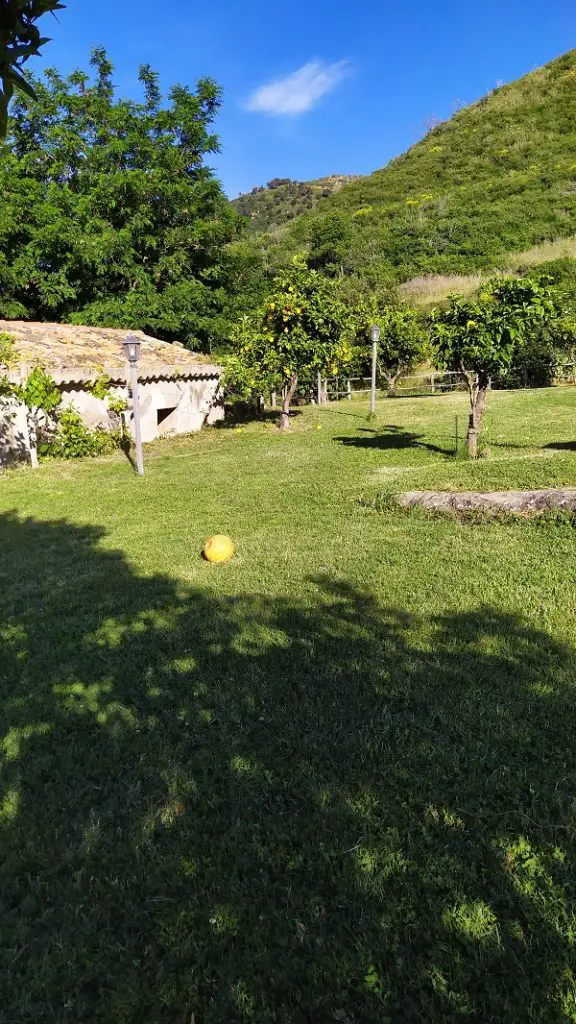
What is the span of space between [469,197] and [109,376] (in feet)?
151

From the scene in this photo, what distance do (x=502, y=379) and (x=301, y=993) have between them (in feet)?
96.1

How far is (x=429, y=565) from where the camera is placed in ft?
19.1

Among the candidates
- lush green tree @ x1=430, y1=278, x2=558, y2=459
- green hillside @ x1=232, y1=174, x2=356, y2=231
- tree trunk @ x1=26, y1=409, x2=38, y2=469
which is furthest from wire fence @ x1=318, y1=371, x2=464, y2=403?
green hillside @ x1=232, y1=174, x2=356, y2=231

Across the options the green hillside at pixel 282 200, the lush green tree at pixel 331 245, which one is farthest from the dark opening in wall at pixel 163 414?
the green hillside at pixel 282 200

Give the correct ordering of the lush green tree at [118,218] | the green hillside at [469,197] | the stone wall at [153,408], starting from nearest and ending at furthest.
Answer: the stone wall at [153,408] → the lush green tree at [118,218] → the green hillside at [469,197]

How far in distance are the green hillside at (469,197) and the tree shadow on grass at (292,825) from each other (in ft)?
140

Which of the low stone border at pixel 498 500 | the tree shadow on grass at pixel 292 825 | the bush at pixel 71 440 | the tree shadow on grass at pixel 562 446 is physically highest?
the bush at pixel 71 440

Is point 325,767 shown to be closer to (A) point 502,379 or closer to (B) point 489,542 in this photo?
(B) point 489,542

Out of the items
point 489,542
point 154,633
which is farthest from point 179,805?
point 489,542

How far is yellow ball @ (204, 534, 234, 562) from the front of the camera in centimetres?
642

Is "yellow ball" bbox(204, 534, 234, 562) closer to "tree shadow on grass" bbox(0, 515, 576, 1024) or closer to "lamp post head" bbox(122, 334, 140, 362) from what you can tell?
"tree shadow on grass" bbox(0, 515, 576, 1024)

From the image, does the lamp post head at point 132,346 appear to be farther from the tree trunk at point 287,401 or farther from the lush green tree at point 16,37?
the lush green tree at point 16,37

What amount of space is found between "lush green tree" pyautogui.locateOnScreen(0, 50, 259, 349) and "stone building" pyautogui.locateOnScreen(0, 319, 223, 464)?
286cm

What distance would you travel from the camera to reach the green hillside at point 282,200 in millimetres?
78062
